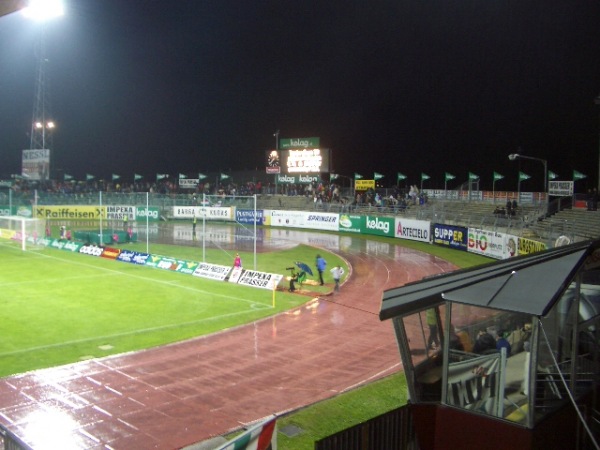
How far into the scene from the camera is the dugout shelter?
613 centimetres

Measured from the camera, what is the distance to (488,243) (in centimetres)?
3750

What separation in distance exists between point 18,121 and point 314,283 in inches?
3140

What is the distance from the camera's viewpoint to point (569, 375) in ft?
23.1

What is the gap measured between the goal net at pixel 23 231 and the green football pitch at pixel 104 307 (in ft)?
18.2

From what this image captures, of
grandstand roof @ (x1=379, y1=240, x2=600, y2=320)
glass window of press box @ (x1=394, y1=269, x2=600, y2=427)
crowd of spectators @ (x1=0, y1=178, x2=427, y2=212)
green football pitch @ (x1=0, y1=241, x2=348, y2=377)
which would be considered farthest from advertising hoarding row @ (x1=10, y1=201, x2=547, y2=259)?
grandstand roof @ (x1=379, y1=240, x2=600, y2=320)

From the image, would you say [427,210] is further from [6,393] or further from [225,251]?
[6,393]

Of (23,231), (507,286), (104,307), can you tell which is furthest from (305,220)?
(507,286)

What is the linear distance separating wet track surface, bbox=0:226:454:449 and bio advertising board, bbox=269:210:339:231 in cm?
3449

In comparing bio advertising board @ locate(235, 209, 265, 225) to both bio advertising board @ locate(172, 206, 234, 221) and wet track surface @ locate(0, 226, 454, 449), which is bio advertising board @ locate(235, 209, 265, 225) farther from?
wet track surface @ locate(0, 226, 454, 449)

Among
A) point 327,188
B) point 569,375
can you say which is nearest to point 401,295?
point 569,375

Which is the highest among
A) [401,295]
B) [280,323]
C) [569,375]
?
[401,295]

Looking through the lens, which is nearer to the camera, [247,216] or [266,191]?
[247,216]

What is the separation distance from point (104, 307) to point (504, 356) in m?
18.5

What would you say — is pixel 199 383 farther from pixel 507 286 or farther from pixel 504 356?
pixel 507 286
